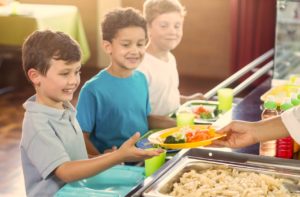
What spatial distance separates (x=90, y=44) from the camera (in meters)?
7.38

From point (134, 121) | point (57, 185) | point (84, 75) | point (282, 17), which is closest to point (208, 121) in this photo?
point (134, 121)

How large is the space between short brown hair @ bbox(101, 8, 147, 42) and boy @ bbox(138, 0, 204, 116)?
40 cm

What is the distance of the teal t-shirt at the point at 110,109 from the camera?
2.34 m

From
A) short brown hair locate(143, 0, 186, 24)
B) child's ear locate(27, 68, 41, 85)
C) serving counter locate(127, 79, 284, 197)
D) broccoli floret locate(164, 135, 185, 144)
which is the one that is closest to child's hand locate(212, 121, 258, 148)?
serving counter locate(127, 79, 284, 197)

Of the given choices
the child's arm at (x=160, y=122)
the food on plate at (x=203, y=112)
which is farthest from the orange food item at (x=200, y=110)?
the child's arm at (x=160, y=122)

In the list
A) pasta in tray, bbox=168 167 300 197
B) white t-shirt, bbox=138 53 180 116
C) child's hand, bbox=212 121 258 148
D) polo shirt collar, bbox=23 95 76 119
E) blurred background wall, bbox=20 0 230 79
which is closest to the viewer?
pasta in tray, bbox=168 167 300 197

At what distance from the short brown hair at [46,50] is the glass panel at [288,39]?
2.70 m

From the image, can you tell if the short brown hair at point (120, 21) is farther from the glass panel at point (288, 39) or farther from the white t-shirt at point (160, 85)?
the glass panel at point (288, 39)

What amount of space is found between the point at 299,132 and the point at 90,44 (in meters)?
5.73

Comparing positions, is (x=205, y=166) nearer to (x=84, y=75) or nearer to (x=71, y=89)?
(x=71, y=89)

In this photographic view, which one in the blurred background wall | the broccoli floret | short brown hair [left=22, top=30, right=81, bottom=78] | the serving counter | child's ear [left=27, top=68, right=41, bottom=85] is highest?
short brown hair [left=22, top=30, right=81, bottom=78]

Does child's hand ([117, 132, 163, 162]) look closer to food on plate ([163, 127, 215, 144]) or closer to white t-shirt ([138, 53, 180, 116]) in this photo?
food on plate ([163, 127, 215, 144])

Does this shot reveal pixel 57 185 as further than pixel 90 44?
No

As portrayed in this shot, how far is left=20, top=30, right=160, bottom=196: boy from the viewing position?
174cm
